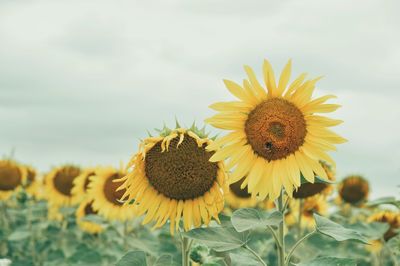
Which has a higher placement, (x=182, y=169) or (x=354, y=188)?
(x=182, y=169)

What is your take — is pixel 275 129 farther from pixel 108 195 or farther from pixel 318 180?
pixel 108 195

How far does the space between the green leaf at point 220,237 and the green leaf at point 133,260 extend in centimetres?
38

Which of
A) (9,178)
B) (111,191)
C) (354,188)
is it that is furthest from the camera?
(9,178)

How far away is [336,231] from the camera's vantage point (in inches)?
106

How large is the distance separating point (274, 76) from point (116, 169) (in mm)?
3443

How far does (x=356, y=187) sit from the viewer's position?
23.7 ft

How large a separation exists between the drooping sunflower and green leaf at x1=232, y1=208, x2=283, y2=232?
12 cm

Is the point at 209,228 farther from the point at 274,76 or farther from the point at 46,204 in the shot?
the point at 46,204

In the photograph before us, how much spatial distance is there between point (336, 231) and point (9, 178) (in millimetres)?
5830

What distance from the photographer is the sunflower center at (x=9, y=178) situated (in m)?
7.82

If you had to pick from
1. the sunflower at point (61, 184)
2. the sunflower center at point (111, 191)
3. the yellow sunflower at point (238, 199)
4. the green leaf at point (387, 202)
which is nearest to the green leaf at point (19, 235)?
the sunflower at point (61, 184)

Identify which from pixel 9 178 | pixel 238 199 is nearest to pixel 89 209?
pixel 9 178

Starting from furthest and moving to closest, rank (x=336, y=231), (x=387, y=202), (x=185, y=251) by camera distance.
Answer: (x=387, y=202) → (x=185, y=251) → (x=336, y=231)

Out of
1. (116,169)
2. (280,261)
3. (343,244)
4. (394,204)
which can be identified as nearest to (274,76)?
(280,261)
